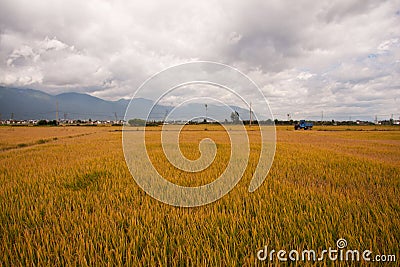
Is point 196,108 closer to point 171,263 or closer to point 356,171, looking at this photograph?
point 356,171

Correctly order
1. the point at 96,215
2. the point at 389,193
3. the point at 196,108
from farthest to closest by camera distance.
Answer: the point at 196,108 → the point at 389,193 → the point at 96,215

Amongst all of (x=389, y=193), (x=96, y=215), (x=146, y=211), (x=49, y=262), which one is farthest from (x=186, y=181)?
(x=389, y=193)

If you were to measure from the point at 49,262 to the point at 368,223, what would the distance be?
2.95 metres

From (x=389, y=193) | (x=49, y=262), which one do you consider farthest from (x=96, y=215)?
(x=389, y=193)

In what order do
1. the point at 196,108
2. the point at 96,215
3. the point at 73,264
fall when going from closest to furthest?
the point at 73,264 < the point at 96,215 < the point at 196,108

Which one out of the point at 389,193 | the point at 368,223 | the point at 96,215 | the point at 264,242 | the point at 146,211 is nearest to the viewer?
the point at 264,242

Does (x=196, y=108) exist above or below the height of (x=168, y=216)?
above

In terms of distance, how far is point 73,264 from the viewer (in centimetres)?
154

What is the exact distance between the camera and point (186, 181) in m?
3.88

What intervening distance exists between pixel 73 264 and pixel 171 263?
0.74 m

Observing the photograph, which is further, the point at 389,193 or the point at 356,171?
the point at 356,171

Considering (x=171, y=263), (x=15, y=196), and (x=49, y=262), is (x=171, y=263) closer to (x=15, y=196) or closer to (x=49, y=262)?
(x=49, y=262)

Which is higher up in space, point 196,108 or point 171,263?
point 196,108

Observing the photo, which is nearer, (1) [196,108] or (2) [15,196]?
(2) [15,196]
